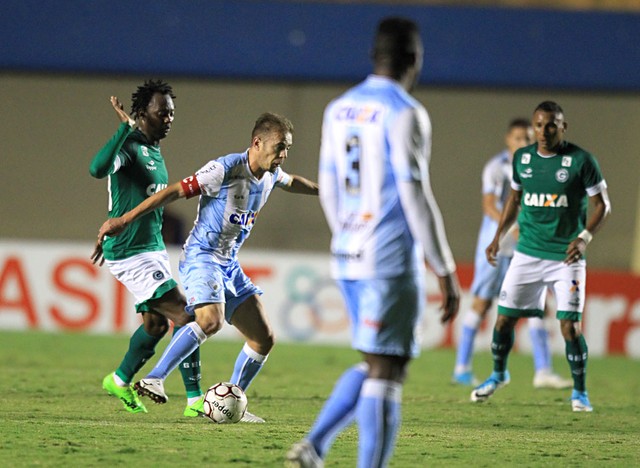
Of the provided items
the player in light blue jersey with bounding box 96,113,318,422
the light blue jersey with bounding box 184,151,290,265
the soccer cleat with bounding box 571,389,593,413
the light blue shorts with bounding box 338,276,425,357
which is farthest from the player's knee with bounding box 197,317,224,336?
the soccer cleat with bounding box 571,389,593,413

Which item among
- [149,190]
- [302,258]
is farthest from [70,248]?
[149,190]

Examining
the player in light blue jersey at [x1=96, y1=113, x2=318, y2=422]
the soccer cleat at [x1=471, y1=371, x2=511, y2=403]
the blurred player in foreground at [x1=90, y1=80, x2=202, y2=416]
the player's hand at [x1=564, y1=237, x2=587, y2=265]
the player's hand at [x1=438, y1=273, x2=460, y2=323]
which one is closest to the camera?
the player's hand at [x1=438, y1=273, x2=460, y2=323]

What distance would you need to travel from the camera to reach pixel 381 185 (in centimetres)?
438

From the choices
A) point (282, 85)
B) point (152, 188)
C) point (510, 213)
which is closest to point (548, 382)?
point (510, 213)

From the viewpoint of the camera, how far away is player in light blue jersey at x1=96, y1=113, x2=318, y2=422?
6301 mm

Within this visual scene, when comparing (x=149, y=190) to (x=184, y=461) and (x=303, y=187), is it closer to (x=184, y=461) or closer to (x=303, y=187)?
(x=303, y=187)

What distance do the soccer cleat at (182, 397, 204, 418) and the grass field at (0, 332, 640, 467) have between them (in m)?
0.10

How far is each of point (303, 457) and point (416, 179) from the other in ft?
3.77

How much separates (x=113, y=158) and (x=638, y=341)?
25.4 ft

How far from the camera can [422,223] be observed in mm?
4250

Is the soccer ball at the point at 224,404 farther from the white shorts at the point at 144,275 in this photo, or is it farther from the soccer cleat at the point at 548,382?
the soccer cleat at the point at 548,382

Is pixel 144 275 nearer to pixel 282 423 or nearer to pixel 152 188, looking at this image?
pixel 152 188

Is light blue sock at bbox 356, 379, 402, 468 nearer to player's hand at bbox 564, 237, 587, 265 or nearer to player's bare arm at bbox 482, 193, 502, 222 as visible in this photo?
player's hand at bbox 564, 237, 587, 265

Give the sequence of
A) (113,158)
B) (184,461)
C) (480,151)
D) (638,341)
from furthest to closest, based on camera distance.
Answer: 1. (480,151)
2. (638,341)
3. (113,158)
4. (184,461)
